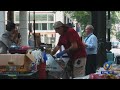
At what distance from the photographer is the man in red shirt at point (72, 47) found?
543 cm

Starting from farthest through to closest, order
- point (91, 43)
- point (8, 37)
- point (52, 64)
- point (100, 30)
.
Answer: point (100, 30) < point (91, 43) < point (8, 37) < point (52, 64)

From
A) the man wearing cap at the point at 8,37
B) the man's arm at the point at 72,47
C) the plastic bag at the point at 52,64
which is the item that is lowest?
the plastic bag at the point at 52,64

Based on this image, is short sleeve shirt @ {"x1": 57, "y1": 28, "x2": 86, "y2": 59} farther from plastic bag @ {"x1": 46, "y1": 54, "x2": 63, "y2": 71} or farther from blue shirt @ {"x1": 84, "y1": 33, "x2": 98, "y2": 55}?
blue shirt @ {"x1": 84, "y1": 33, "x2": 98, "y2": 55}

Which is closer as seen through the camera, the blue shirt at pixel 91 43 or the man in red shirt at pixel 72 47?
the man in red shirt at pixel 72 47

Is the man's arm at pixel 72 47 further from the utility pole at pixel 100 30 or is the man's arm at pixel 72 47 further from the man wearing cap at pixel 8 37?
the utility pole at pixel 100 30

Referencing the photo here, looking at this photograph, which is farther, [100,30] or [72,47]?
[100,30]

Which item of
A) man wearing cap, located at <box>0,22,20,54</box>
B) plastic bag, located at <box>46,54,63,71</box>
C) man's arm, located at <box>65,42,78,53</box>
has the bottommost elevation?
plastic bag, located at <box>46,54,63,71</box>

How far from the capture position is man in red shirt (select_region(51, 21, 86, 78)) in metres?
5.43

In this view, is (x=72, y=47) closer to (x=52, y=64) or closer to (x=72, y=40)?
(x=72, y=40)

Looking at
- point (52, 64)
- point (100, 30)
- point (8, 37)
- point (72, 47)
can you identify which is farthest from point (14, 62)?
point (100, 30)

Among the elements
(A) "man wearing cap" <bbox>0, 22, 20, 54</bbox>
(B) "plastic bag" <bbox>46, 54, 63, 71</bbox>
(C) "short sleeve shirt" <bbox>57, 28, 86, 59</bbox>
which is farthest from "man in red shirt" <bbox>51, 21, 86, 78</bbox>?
(A) "man wearing cap" <bbox>0, 22, 20, 54</bbox>

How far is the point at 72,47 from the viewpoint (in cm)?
542

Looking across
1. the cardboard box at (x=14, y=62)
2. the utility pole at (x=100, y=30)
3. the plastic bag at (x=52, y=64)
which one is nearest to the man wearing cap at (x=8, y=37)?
the plastic bag at (x=52, y=64)
